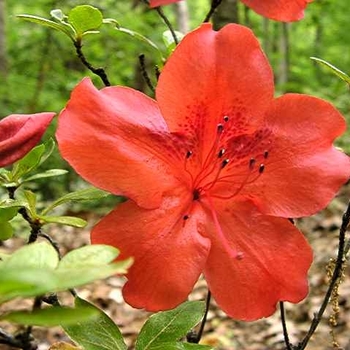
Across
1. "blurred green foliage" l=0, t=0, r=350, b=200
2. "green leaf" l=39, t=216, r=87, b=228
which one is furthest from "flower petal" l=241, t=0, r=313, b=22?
"blurred green foliage" l=0, t=0, r=350, b=200

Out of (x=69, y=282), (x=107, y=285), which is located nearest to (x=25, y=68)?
(x=107, y=285)

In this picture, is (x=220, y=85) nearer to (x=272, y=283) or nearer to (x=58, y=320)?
(x=272, y=283)

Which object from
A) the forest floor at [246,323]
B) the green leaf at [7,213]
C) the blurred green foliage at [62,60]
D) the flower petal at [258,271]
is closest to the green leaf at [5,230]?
the green leaf at [7,213]

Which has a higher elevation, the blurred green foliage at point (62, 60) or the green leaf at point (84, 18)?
the green leaf at point (84, 18)

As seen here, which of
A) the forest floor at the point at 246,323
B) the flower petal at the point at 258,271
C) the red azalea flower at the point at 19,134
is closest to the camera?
the red azalea flower at the point at 19,134

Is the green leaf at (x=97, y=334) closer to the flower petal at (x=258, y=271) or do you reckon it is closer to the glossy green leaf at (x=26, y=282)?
the flower petal at (x=258, y=271)

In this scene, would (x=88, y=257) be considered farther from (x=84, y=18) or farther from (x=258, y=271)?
(x=84, y=18)
